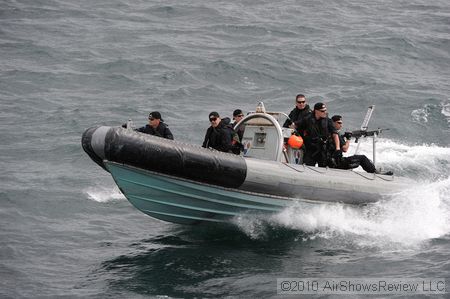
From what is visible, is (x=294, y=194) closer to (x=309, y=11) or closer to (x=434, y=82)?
(x=434, y=82)

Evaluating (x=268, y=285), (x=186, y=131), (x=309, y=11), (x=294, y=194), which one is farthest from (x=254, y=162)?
(x=309, y=11)

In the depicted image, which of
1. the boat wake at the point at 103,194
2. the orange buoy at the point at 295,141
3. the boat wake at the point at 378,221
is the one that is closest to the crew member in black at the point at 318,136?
the orange buoy at the point at 295,141

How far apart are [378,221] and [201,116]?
7655 millimetres

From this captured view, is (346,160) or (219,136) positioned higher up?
(219,136)

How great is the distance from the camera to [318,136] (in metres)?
13.3

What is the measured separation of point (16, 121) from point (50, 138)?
1533 millimetres

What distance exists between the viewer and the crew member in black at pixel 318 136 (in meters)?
13.3

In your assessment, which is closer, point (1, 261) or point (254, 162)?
point (1, 261)

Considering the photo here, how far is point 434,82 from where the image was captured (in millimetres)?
24109

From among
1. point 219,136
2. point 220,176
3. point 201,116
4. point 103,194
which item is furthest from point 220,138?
point 201,116

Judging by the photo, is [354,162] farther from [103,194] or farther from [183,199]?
[103,194]

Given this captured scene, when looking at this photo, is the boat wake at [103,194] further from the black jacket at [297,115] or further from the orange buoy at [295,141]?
the orange buoy at [295,141]

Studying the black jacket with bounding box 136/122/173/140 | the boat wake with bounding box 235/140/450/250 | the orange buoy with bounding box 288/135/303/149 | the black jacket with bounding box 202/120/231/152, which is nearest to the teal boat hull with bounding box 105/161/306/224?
the boat wake with bounding box 235/140/450/250

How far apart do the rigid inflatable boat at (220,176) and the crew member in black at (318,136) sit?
0.26 metres
